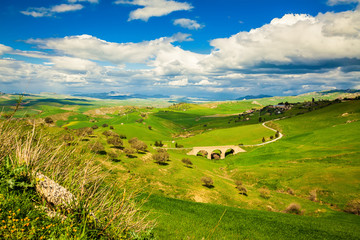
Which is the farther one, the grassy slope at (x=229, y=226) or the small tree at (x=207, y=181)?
the small tree at (x=207, y=181)

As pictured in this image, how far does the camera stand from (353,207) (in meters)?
38.6

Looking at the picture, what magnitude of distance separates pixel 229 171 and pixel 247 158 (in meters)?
17.0

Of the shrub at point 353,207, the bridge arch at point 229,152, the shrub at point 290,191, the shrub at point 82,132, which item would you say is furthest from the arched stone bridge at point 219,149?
the shrub at point 82,132

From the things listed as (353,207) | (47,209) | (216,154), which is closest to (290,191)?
(353,207)

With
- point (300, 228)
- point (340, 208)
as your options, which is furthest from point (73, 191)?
point (340, 208)

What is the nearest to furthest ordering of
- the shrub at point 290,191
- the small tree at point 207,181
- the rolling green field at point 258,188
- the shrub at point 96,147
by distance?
the shrub at point 96,147 → the rolling green field at point 258,188 → the small tree at point 207,181 → the shrub at point 290,191

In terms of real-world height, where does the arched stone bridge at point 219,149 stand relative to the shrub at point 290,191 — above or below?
below

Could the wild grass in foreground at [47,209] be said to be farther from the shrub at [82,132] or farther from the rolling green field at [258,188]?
the shrub at [82,132]

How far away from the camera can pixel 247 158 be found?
297 ft

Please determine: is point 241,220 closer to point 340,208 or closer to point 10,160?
point 10,160

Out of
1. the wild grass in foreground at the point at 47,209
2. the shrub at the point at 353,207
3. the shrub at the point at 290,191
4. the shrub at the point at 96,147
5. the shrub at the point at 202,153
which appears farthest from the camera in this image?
the shrub at the point at 202,153

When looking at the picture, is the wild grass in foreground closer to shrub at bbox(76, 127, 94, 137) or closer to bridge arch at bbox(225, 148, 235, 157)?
shrub at bbox(76, 127, 94, 137)

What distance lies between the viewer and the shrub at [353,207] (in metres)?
37.6

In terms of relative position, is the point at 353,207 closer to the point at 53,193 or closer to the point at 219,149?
the point at 53,193
